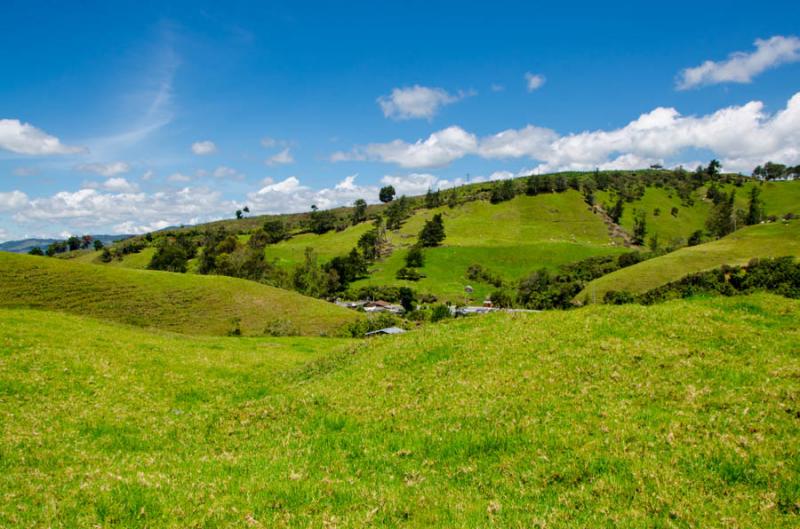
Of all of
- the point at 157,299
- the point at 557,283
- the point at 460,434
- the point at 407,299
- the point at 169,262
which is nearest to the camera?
the point at 460,434

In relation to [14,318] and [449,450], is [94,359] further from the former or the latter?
[449,450]

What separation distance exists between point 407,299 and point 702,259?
10033 centimetres

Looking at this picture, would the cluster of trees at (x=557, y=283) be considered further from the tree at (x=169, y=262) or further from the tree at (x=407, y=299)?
the tree at (x=169, y=262)

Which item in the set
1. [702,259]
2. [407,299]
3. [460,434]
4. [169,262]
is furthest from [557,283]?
[460,434]

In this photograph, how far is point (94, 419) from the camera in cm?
1462

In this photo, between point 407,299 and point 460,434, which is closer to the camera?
point 460,434

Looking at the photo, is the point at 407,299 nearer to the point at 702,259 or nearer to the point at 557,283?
the point at 557,283

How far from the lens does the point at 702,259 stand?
14488 centimetres

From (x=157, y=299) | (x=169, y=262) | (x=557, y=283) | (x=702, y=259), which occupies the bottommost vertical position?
(x=557, y=283)

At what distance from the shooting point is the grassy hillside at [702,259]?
138 m

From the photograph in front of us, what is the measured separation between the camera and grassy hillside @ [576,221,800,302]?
13750 centimetres

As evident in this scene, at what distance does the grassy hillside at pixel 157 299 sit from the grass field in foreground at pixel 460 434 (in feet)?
246

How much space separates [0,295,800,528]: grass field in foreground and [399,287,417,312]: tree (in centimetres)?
14413

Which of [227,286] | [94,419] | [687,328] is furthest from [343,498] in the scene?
[227,286]
